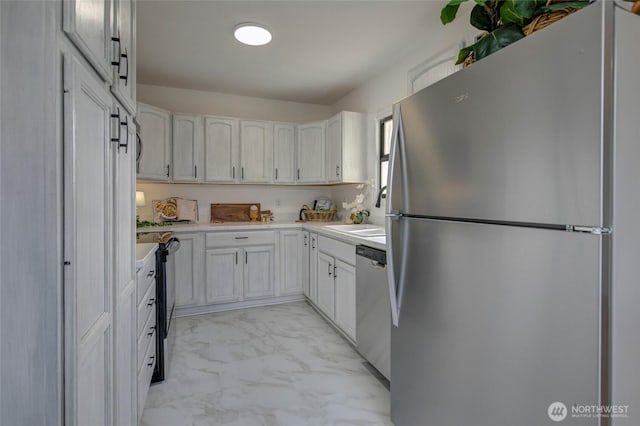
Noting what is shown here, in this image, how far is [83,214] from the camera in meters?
0.80

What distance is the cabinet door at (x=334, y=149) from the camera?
11.6ft

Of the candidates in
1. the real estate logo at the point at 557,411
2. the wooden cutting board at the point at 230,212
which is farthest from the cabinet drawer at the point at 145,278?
the wooden cutting board at the point at 230,212

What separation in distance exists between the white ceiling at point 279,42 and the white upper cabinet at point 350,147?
0.46m

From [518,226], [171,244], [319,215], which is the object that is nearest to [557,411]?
[518,226]

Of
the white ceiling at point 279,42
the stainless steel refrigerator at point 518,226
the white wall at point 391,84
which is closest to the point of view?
the stainless steel refrigerator at point 518,226

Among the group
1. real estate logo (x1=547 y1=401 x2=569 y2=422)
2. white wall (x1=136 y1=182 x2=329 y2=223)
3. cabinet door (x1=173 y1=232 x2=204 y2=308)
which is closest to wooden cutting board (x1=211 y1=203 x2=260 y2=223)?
white wall (x1=136 y1=182 x2=329 y2=223)

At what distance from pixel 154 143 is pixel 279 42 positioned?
1759mm

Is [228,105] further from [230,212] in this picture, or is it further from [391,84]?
[391,84]

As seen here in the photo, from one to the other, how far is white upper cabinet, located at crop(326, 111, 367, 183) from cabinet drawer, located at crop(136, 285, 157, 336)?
2.26 meters

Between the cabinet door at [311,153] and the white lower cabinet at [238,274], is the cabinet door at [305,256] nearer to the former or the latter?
the white lower cabinet at [238,274]

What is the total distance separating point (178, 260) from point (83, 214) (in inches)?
102

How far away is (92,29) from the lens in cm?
83

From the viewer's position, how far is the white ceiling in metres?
2.15

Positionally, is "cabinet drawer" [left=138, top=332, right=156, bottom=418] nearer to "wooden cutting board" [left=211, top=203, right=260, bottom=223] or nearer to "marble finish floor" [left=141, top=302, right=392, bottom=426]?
"marble finish floor" [left=141, top=302, right=392, bottom=426]
